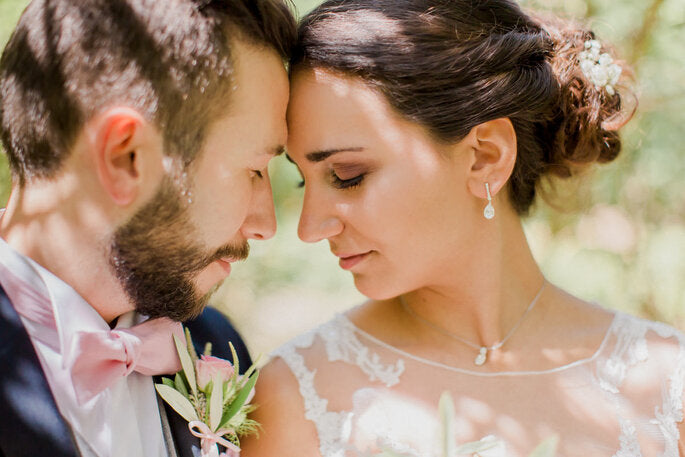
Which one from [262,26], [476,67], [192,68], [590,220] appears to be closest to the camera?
[192,68]

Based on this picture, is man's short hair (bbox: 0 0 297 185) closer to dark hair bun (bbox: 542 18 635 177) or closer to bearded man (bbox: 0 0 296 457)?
bearded man (bbox: 0 0 296 457)

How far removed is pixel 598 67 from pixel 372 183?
1175 mm

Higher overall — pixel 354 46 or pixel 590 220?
pixel 354 46

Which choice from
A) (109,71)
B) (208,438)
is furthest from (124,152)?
(208,438)

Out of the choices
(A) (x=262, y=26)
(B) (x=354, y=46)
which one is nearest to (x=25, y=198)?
(A) (x=262, y=26)

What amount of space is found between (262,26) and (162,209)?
2.24ft

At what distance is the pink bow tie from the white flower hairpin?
6.25ft

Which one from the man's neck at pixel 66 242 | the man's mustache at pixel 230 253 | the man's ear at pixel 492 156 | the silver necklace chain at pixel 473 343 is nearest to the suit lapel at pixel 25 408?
the man's neck at pixel 66 242

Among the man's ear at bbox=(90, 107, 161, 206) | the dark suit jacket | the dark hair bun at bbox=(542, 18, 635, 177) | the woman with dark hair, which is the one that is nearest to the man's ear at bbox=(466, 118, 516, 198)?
the woman with dark hair

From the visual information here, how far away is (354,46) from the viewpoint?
2502 millimetres

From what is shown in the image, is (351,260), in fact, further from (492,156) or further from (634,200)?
(634,200)

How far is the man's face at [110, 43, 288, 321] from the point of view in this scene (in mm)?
2250

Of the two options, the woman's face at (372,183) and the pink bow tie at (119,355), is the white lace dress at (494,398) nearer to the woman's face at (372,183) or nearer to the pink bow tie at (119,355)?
the woman's face at (372,183)

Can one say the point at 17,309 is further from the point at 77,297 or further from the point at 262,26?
the point at 262,26
